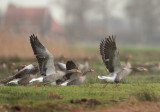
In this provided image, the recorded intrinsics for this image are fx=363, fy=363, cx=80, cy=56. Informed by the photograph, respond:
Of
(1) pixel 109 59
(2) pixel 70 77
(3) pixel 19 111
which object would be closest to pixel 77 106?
(3) pixel 19 111

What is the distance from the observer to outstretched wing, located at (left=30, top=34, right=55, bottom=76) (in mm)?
12633

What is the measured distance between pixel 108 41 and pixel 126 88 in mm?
1864

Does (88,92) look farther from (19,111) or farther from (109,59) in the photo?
(19,111)

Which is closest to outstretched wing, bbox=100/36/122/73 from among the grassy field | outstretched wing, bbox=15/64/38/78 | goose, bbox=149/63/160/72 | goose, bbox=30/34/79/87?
the grassy field

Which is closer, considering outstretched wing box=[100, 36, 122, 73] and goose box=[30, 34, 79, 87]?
outstretched wing box=[100, 36, 122, 73]

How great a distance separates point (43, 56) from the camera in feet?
41.6

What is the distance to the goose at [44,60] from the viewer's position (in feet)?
41.5

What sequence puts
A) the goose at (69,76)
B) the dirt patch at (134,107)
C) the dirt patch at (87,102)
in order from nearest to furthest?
the dirt patch at (134,107) → the dirt patch at (87,102) → the goose at (69,76)

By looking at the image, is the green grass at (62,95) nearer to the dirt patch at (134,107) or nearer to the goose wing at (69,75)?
the dirt patch at (134,107)

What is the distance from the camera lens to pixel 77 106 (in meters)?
9.59

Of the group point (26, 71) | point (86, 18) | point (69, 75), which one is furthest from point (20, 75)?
point (86, 18)

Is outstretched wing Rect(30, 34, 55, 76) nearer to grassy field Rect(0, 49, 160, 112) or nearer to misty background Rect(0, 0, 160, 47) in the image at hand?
grassy field Rect(0, 49, 160, 112)

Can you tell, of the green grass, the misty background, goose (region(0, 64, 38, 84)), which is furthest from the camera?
the misty background

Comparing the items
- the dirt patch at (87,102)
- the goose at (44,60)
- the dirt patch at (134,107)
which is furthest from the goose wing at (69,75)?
the dirt patch at (134,107)
